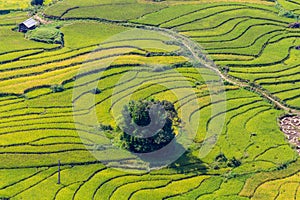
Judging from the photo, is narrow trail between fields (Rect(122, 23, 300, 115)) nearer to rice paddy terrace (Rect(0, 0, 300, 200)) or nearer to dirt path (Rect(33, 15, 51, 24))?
rice paddy terrace (Rect(0, 0, 300, 200))

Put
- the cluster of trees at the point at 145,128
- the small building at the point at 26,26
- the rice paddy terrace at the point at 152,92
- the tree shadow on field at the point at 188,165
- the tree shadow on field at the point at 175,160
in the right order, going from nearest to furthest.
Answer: the rice paddy terrace at the point at 152,92, the tree shadow on field at the point at 188,165, the tree shadow on field at the point at 175,160, the cluster of trees at the point at 145,128, the small building at the point at 26,26

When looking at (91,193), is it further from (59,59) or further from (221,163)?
(59,59)

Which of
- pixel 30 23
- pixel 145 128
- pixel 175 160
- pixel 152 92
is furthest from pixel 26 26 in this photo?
pixel 175 160

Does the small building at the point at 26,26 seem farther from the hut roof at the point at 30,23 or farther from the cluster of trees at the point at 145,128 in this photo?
the cluster of trees at the point at 145,128

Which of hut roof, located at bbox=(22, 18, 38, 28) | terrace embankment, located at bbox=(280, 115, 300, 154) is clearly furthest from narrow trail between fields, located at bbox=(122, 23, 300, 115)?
hut roof, located at bbox=(22, 18, 38, 28)

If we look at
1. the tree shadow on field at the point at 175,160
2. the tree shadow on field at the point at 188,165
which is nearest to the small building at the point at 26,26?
the tree shadow on field at the point at 175,160

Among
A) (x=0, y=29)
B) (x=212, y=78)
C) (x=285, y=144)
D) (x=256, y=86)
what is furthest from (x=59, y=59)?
(x=285, y=144)

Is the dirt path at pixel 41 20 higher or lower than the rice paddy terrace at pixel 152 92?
higher

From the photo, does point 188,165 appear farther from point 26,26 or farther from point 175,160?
point 26,26
